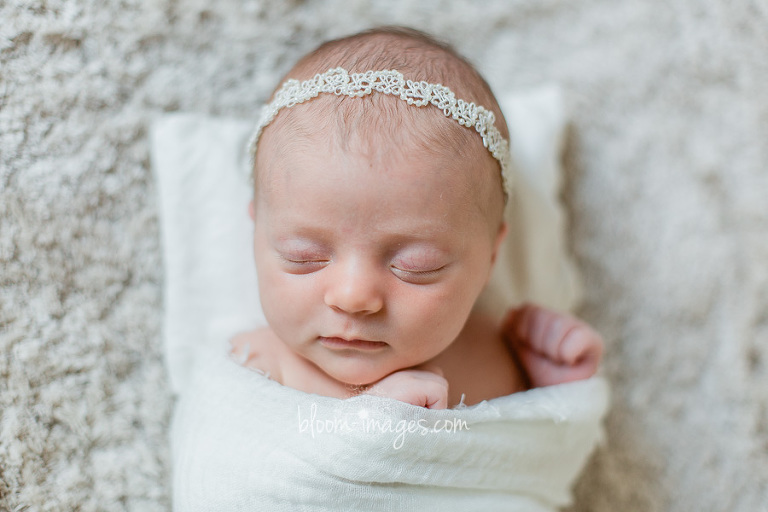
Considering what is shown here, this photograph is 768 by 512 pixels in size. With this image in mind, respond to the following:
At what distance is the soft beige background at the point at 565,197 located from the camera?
1.47 m

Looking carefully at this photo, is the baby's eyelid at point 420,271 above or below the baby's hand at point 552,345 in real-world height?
above

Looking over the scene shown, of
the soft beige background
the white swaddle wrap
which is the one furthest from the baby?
the soft beige background

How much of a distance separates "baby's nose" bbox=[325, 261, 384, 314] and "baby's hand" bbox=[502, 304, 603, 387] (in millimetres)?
547

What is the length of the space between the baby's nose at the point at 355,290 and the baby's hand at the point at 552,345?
547 mm

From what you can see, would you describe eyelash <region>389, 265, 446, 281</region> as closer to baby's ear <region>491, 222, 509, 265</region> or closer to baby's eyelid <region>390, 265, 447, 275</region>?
baby's eyelid <region>390, 265, 447, 275</region>

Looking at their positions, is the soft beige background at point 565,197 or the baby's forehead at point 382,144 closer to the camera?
the baby's forehead at point 382,144

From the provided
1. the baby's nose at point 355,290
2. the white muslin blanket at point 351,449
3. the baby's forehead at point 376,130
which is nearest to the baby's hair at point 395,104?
the baby's forehead at point 376,130

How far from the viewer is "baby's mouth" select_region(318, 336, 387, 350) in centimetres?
126

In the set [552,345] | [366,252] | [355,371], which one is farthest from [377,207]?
[552,345]

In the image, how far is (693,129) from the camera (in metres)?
1.80

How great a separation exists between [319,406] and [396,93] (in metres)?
0.63

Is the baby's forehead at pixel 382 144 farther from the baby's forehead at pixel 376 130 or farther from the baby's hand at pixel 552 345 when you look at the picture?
the baby's hand at pixel 552 345

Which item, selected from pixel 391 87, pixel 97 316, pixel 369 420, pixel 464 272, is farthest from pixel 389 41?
pixel 97 316

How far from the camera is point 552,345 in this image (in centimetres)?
155
